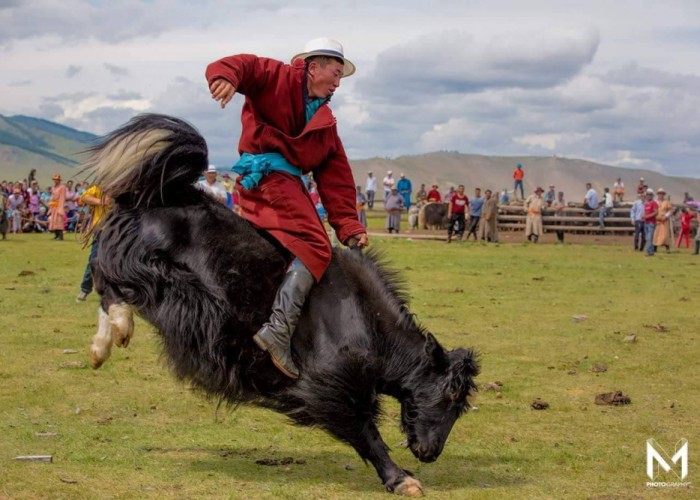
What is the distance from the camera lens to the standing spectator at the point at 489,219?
3375 cm

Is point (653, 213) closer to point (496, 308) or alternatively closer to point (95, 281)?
point (496, 308)

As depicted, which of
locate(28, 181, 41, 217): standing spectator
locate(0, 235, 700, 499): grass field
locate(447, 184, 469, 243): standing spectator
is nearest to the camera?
locate(0, 235, 700, 499): grass field

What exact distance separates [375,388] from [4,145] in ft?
610

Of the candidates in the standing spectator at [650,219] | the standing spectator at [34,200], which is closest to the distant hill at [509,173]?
the standing spectator at [34,200]

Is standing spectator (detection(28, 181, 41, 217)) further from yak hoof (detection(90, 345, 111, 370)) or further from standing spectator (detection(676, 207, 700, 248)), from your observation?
yak hoof (detection(90, 345, 111, 370))

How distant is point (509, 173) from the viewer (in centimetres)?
7944

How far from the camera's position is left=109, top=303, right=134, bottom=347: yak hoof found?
5332mm

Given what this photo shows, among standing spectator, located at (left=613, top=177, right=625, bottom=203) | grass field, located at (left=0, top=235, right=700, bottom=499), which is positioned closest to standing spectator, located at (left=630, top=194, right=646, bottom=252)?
standing spectator, located at (left=613, top=177, right=625, bottom=203)

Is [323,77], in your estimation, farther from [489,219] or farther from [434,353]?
[489,219]

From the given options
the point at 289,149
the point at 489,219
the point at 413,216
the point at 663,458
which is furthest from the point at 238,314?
the point at 413,216

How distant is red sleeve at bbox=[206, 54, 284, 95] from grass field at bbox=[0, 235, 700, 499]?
5.26ft

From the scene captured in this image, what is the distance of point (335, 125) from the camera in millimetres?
5805

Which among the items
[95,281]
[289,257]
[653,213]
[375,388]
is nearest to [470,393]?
[375,388]

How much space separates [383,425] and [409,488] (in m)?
1.82
